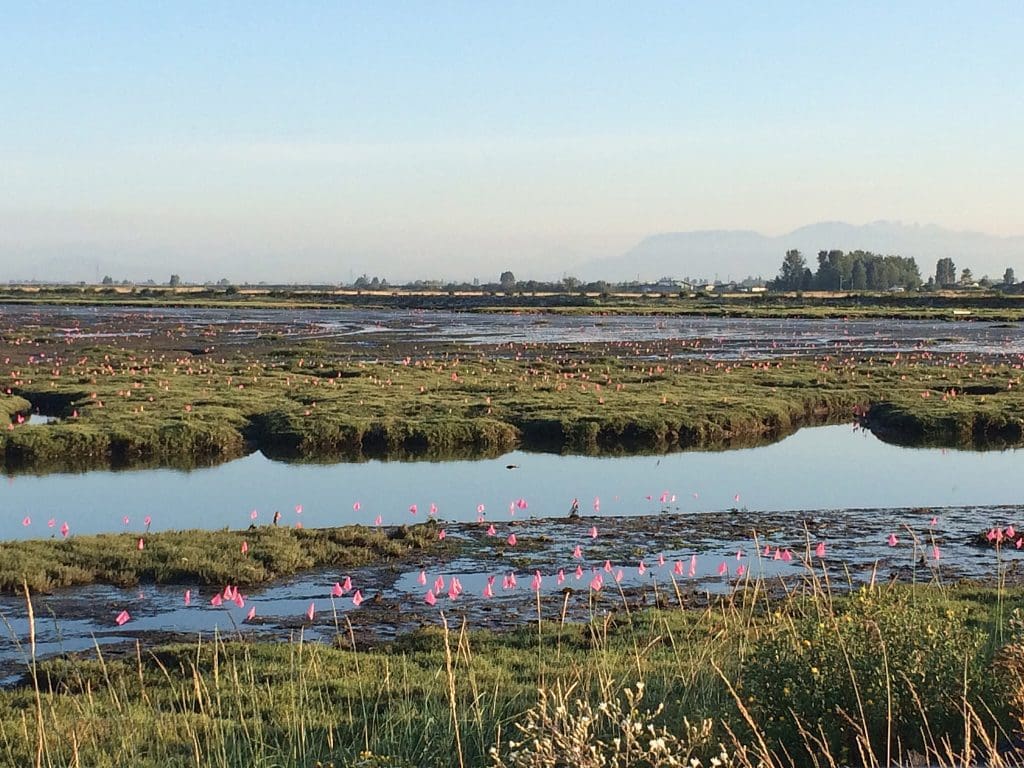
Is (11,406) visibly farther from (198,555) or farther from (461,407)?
(198,555)

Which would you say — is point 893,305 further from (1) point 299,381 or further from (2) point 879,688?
(2) point 879,688

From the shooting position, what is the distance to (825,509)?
2455 cm

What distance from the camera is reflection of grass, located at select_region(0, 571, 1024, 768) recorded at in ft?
25.9

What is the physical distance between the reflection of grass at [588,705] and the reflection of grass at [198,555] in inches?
178

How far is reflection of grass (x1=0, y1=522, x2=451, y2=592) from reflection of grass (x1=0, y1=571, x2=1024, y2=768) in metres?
4.52

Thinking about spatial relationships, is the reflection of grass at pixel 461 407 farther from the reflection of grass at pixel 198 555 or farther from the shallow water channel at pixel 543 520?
the reflection of grass at pixel 198 555

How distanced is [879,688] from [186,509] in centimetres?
1827

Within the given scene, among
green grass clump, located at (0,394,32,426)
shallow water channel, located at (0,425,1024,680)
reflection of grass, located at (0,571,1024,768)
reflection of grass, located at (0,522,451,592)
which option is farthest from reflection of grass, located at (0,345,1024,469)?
reflection of grass, located at (0,571,1024,768)

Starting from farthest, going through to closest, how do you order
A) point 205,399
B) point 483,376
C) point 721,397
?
1. point 483,376
2. point 721,397
3. point 205,399

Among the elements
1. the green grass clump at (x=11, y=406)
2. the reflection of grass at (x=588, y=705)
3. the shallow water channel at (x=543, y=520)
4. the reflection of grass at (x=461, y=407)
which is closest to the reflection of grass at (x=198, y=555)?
the shallow water channel at (x=543, y=520)

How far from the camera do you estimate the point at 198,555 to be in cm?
1819

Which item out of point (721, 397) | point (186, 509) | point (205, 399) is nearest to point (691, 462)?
point (721, 397)

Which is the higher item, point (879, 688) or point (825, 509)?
point (879, 688)

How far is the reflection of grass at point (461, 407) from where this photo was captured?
3130 cm
